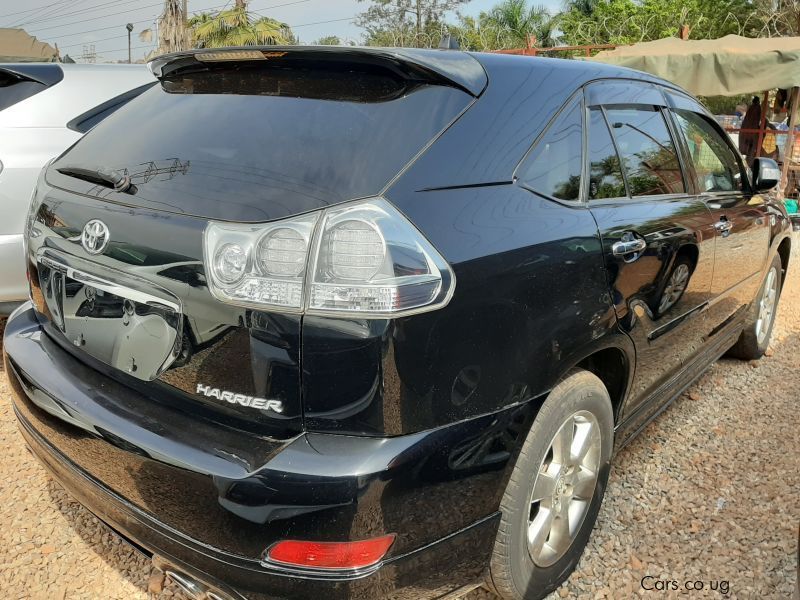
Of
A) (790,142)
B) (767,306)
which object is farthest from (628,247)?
(790,142)

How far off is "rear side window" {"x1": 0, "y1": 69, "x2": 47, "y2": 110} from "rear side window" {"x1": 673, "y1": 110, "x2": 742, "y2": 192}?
339cm

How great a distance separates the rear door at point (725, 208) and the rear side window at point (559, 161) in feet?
3.49

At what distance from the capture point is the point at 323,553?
147 cm

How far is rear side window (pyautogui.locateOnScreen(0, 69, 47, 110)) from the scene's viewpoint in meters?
3.64

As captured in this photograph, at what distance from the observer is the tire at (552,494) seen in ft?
5.94

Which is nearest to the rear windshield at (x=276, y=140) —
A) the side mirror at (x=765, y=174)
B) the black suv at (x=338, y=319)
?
the black suv at (x=338, y=319)

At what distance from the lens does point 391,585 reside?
1543 millimetres

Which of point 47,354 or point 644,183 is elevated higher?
point 644,183

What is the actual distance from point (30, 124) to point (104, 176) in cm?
219

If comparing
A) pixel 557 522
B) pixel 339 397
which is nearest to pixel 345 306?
pixel 339 397

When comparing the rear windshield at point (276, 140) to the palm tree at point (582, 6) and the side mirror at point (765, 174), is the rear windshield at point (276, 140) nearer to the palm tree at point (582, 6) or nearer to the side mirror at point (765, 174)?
the side mirror at point (765, 174)

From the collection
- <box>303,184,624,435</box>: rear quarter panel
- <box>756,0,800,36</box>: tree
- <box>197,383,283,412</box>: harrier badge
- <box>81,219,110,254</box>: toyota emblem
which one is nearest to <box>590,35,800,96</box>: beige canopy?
<box>303,184,624,435</box>: rear quarter panel

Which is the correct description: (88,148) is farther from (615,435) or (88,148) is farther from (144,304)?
(615,435)

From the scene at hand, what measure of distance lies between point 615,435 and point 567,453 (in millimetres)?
452
